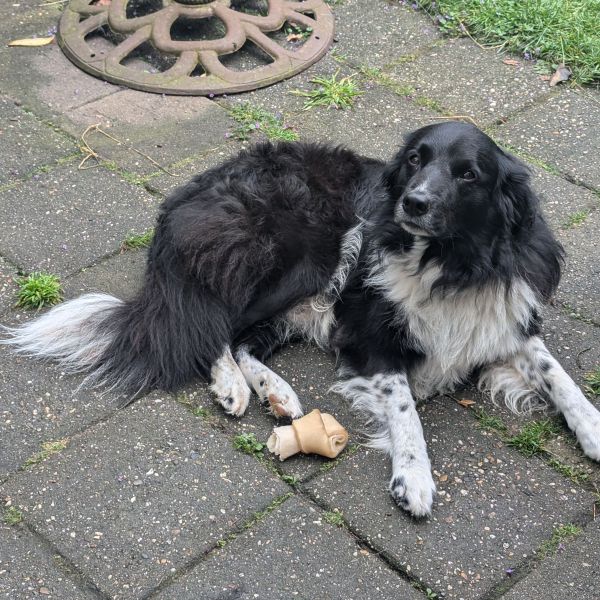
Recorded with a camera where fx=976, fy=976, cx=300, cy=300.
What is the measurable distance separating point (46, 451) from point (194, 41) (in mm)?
3217

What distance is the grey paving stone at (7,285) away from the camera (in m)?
4.45

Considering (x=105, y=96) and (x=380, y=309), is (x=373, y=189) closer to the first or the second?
(x=380, y=309)

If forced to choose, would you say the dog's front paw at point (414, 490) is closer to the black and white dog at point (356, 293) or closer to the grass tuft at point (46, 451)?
the black and white dog at point (356, 293)

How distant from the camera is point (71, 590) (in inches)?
126

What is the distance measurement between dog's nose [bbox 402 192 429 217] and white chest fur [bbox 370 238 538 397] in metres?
0.29

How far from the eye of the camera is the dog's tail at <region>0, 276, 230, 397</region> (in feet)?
13.3

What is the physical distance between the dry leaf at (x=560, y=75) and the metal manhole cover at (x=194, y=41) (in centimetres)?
143

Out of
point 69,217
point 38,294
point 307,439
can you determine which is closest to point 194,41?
point 69,217

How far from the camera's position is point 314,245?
4324mm

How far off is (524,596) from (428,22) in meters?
4.41

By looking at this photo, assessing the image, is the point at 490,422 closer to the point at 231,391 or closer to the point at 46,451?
the point at 231,391

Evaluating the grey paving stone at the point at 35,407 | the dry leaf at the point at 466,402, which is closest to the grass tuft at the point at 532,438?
the dry leaf at the point at 466,402

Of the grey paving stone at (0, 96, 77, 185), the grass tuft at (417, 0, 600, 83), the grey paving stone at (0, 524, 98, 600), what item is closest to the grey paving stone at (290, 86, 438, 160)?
the grass tuft at (417, 0, 600, 83)

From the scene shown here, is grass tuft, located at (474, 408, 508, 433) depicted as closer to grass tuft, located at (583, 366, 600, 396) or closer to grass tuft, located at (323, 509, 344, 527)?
grass tuft, located at (583, 366, 600, 396)
